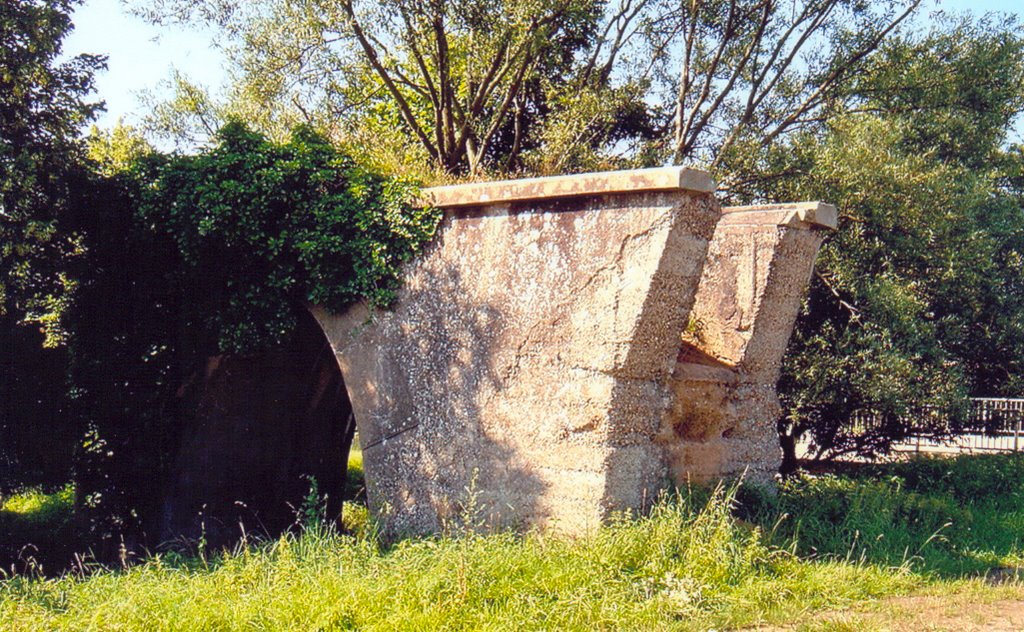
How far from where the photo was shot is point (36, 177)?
8.90 m

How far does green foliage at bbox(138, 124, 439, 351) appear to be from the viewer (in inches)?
289

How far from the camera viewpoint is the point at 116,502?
375 inches

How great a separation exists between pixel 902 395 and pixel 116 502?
8.16 meters

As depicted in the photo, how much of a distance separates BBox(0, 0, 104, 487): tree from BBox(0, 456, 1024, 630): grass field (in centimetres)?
352

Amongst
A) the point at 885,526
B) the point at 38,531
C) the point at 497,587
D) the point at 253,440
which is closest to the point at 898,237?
the point at 885,526

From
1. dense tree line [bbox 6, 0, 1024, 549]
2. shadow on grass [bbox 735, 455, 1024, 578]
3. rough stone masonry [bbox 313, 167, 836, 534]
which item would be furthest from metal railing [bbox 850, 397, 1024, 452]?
rough stone masonry [bbox 313, 167, 836, 534]

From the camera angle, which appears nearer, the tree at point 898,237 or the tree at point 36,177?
the tree at point 36,177

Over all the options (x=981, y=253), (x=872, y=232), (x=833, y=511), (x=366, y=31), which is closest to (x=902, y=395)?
(x=872, y=232)

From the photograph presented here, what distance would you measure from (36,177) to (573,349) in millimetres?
5465

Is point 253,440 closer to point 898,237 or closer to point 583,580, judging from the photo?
point 583,580

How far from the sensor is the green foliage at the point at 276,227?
7.34 m

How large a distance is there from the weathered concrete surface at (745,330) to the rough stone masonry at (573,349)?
1 centimetres

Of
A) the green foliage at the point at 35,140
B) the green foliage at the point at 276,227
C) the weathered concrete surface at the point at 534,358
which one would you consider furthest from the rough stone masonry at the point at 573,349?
the green foliage at the point at 35,140

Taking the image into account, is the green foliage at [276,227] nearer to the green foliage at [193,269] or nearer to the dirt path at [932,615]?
the green foliage at [193,269]
